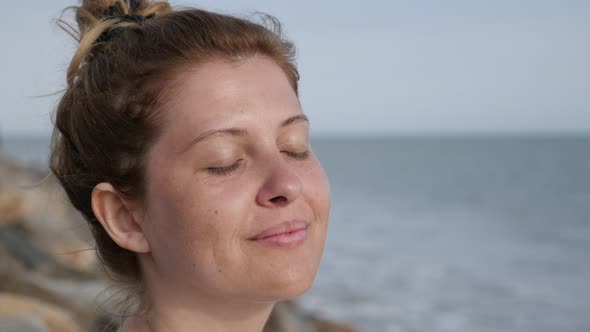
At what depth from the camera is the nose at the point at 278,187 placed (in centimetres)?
204

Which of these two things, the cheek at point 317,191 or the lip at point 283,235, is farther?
the cheek at point 317,191

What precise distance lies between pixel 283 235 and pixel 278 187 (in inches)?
6.2

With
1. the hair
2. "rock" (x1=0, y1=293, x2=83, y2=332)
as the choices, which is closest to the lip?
the hair

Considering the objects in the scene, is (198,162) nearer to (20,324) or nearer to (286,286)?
(286,286)

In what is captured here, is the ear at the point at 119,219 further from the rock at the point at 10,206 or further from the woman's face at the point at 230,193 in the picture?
the rock at the point at 10,206

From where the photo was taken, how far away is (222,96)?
2.10 m

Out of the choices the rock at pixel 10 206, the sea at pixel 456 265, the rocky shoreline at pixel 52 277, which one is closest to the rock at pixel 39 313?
the rocky shoreline at pixel 52 277

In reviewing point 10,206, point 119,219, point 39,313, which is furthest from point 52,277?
point 119,219

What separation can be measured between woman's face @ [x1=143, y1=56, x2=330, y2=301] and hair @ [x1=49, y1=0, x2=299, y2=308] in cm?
6

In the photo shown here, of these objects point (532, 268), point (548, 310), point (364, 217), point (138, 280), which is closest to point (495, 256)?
point (532, 268)

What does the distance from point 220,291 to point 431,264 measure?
55.8ft

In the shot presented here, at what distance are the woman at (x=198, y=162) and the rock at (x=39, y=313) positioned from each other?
297 cm

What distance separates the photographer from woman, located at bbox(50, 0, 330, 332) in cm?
206

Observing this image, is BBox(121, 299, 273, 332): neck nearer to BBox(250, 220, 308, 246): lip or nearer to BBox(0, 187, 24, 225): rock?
BBox(250, 220, 308, 246): lip
